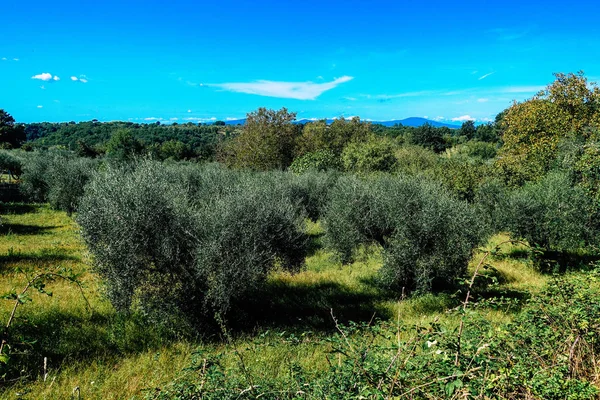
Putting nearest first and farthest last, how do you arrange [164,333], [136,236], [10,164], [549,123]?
[136,236] → [164,333] → [549,123] → [10,164]

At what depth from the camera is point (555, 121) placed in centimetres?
2630

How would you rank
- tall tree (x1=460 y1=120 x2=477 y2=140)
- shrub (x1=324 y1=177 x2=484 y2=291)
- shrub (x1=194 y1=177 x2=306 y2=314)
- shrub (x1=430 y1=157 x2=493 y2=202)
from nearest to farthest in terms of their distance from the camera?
shrub (x1=194 y1=177 x2=306 y2=314) → shrub (x1=324 y1=177 x2=484 y2=291) → shrub (x1=430 y1=157 x2=493 y2=202) → tall tree (x1=460 y1=120 x2=477 y2=140)

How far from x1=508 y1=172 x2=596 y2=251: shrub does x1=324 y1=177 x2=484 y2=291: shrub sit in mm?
5665

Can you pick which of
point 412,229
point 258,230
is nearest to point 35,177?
point 258,230

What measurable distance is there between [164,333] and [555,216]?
1915cm

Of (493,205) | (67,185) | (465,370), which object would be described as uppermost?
(67,185)

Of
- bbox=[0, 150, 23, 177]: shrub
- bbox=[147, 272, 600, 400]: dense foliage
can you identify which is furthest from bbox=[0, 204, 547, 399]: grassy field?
bbox=[0, 150, 23, 177]: shrub

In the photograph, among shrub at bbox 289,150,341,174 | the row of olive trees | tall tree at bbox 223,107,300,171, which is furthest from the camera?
tall tree at bbox 223,107,300,171

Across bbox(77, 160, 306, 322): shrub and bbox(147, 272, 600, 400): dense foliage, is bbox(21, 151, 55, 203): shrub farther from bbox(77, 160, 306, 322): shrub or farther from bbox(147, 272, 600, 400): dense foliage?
bbox(147, 272, 600, 400): dense foliage

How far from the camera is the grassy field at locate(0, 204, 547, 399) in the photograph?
709 centimetres

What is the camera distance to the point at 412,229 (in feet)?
44.0

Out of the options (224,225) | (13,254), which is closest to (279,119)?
(13,254)

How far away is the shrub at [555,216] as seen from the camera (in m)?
17.0

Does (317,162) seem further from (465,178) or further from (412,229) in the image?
(412,229)
